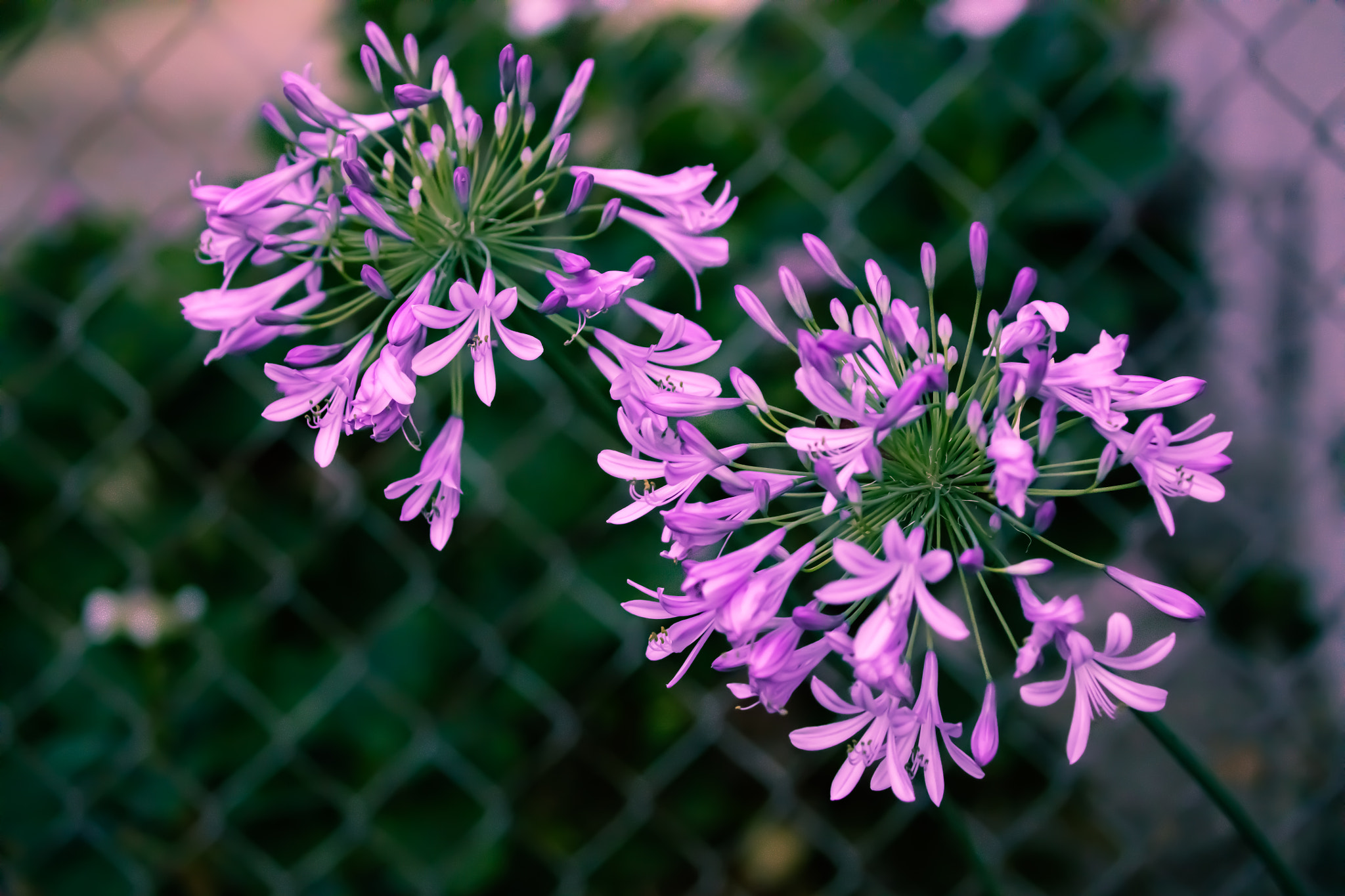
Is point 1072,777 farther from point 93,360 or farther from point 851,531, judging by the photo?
point 93,360

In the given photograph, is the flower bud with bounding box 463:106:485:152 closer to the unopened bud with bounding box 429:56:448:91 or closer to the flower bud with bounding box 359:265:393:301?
the unopened bud with bounding box 429:56:448:91

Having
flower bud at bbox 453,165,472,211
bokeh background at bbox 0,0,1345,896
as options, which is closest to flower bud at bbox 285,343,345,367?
flower bud at bbox 453,165,472,211

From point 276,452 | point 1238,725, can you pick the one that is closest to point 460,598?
point 276,452

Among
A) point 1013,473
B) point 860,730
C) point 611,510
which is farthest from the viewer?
point 611,510

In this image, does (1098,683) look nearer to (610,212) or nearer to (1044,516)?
(1044,516)

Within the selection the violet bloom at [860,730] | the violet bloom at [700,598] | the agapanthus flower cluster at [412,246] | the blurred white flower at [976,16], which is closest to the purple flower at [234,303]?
the agapanthus flower cluster at [412,246]

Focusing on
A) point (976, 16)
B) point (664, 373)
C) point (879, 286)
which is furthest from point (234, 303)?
point (976, 16)

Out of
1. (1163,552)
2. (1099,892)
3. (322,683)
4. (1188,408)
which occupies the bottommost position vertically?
(322,683)
